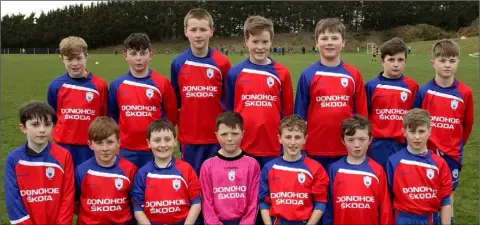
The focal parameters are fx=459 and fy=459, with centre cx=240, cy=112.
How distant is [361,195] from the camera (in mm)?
4016

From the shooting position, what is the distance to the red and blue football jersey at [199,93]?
192 inches

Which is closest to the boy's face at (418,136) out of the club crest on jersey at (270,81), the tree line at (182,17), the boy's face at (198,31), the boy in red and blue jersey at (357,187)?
the boy in red and blue jersey at (357,187)

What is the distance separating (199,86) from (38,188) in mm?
1845

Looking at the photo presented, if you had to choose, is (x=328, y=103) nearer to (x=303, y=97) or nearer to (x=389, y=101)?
(x=303, y=97)

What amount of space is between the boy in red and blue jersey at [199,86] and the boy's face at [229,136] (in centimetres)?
73

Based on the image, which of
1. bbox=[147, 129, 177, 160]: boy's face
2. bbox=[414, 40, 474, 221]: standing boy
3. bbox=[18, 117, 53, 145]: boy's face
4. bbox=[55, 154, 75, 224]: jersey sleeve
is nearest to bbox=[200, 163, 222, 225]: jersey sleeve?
bbox=[147, 129, 177, 160]: boy's face

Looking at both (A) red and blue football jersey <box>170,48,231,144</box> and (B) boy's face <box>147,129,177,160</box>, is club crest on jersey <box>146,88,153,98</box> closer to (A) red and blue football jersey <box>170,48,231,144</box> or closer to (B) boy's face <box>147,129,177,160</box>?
(A) red and blue football jersey <box>170,48,231,144</box>

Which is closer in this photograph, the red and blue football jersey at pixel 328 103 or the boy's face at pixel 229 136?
the boy's face at pixel 229 136

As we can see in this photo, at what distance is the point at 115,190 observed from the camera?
4.12 meters

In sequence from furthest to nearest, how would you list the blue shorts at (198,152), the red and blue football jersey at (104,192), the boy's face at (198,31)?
1. the blue shorts at (198,152)
2. the boy's face at (198,31)
3. the red and blue football jersey at (104,192)

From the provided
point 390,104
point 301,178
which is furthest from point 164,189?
point 390,104

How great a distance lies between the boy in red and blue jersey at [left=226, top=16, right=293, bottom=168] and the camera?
14.9ft

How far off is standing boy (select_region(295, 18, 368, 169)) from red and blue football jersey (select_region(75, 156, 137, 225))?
180 centimetres

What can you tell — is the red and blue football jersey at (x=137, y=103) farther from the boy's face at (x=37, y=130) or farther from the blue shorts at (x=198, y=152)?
the boy's face at (x=37, y=130)
